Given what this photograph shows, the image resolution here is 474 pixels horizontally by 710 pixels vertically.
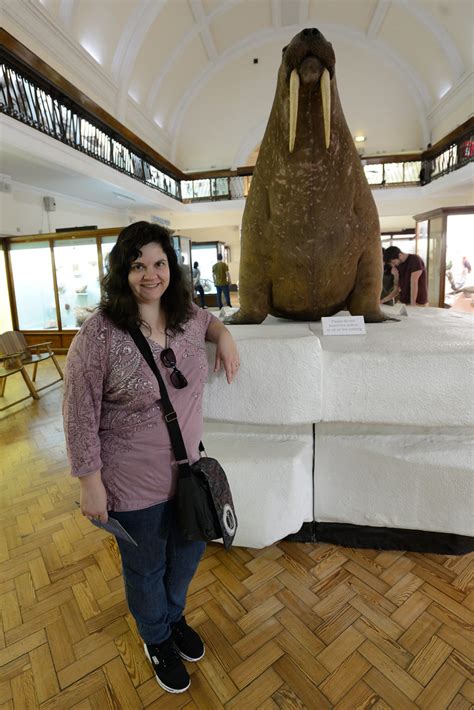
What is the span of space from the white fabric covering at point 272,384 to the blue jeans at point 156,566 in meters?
0.59

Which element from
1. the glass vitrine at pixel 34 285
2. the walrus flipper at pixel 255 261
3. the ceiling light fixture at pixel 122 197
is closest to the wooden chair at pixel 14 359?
the glass vitrine at pixel 34 285

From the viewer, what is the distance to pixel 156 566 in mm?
1330

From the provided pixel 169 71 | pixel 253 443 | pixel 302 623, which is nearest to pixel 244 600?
pixel 302 623

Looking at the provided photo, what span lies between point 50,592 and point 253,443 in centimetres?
112

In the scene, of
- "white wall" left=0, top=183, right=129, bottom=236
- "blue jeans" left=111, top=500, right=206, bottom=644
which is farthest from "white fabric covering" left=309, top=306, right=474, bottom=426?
"white wall" left=0, top=183, right=129, bottom=236

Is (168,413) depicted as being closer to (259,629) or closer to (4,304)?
(259,629)

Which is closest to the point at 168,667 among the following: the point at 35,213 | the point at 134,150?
the point at 35,213

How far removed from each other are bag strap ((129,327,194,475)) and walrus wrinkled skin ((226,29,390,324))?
3.60 feet

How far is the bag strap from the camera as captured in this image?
4.06 feet

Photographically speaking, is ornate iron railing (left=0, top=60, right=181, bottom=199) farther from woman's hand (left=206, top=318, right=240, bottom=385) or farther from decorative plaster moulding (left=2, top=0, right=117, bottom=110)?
woman's hand (left=206, top=318, right=240, bottom=385)

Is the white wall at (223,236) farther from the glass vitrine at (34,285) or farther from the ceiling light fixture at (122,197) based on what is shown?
the glass vitrine at (34,285)

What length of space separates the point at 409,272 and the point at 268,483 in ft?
10.0

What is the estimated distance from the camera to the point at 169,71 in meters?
13.4

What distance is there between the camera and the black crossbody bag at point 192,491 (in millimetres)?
1246
